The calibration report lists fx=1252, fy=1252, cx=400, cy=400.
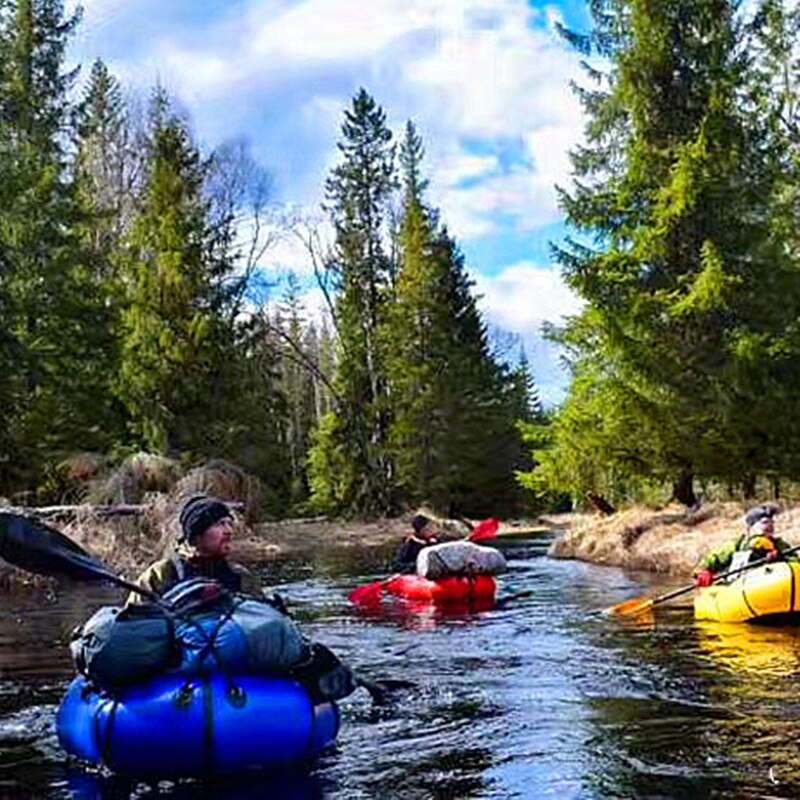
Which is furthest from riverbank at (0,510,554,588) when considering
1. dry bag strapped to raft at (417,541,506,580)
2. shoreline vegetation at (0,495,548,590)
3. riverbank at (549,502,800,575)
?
dry bag strapped to raft at (417,541,506,580)

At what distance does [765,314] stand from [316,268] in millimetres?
22970

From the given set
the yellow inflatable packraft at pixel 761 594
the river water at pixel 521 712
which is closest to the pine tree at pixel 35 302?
the river water at pixel 521 712

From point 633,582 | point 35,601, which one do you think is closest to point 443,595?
point 633,582

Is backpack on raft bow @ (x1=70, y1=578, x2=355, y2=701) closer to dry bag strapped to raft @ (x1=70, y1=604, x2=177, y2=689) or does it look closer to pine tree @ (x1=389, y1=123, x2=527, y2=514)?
dry bag strapped to raft @ (x1=70, y1=604, x2=177, y2=689)

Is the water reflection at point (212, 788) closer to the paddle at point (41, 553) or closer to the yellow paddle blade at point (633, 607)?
the paddle at point (41, 553)

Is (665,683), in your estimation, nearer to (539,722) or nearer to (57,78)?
(539,722)

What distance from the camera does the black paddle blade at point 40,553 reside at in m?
6.97

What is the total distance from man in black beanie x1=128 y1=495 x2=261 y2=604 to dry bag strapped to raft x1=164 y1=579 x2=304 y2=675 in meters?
0.36

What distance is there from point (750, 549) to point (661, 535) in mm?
6644

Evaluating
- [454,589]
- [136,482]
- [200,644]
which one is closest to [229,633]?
[200,644]

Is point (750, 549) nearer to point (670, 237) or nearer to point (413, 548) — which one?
point (413, 548)

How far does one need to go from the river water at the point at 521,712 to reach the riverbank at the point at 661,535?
419cm

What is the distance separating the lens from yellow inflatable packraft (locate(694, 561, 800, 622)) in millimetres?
11578

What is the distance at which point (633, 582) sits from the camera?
54.8 ft
